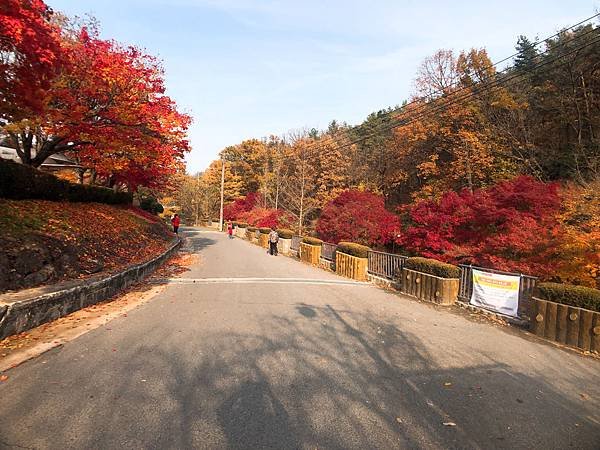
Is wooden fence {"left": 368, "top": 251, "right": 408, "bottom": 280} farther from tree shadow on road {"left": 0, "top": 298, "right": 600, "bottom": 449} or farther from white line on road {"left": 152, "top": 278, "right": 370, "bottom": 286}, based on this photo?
tree shadow on road {"left": 0, "top": 298, "right": 600, "bottom": 449}

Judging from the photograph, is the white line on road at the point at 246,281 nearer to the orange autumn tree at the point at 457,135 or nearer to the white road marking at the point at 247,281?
the white road marking at the point at 247,281

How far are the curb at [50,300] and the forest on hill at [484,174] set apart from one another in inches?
390

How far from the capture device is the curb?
16.2 ft

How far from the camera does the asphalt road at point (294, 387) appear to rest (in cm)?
308

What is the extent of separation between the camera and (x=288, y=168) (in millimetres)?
40406

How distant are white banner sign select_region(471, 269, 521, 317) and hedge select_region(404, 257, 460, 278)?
0.54 metres

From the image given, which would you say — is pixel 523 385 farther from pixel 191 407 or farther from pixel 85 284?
pixel 85 284

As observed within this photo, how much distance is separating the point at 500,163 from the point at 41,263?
23.0 metres

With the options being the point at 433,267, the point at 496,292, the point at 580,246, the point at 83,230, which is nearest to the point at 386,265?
the point at 433,267

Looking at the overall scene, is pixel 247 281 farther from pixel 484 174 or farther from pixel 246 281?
pixel 484 174

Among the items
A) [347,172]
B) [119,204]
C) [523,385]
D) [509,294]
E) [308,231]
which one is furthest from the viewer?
[347,172]

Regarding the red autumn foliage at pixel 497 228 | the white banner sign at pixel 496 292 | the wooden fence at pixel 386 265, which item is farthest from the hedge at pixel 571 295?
the wooden fence at pixel 386 265

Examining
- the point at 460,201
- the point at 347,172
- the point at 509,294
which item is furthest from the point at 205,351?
the point at 347,172

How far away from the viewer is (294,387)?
3.96 m
